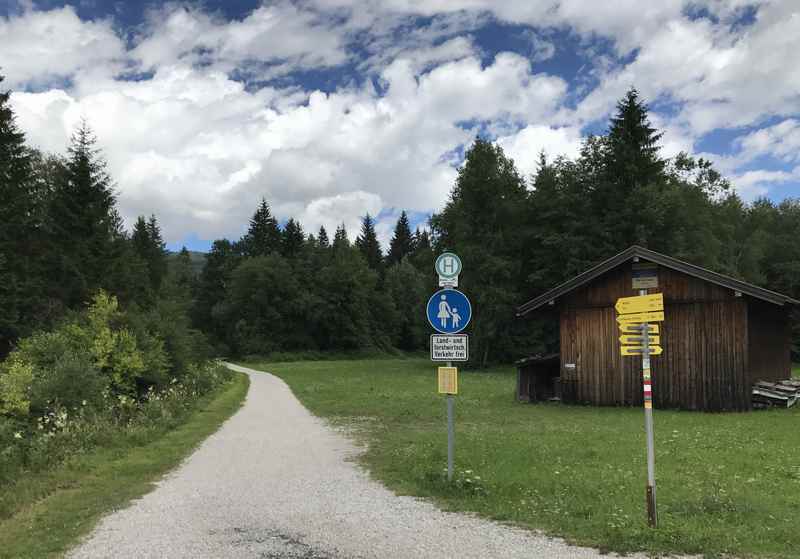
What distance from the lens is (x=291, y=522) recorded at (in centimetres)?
760

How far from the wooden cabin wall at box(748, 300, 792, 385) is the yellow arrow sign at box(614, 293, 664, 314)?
19067 millimetres

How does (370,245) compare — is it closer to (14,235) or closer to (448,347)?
(14,235)

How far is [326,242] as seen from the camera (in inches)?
4237

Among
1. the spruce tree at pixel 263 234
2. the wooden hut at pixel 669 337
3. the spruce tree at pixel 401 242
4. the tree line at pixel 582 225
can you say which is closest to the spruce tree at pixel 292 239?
the spruce tree at pixel 263 234

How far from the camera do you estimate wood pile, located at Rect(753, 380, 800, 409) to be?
2078cm

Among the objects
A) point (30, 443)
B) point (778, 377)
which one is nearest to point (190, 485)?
point (30, 443)

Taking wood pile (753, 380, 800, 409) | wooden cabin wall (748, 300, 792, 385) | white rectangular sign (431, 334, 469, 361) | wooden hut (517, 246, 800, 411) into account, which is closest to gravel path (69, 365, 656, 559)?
white rectangular sign (431, 334, 469, 361)

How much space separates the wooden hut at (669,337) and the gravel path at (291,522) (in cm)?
1341

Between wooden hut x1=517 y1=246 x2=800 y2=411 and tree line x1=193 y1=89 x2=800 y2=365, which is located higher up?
tree line x1=193 y1=89 x2=800 y2=365

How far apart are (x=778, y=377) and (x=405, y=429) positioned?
18163 mm

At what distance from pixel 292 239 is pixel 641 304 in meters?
95.3

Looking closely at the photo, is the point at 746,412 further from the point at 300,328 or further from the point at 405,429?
the point at 300,328

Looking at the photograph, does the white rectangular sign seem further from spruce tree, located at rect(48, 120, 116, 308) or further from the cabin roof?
spruce tree, located at rect(48, 120, 116, 308)

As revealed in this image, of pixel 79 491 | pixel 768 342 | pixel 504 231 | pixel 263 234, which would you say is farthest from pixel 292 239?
pixel 79 491
